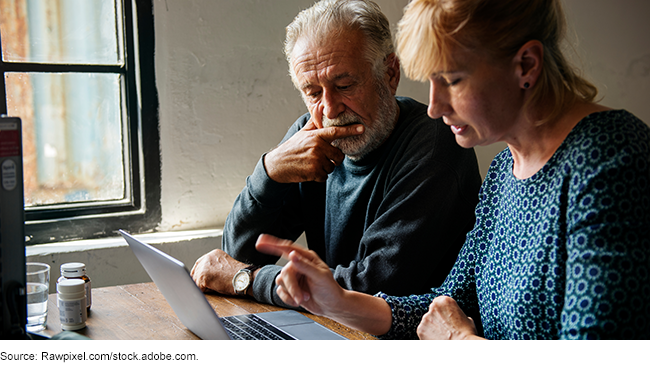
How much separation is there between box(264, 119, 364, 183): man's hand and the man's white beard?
21 mm

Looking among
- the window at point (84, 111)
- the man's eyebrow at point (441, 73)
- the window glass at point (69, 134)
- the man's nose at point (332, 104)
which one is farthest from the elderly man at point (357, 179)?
the window glass at point (69, 134)

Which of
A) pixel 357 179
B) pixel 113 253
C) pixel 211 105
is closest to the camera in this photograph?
pixel 357 179

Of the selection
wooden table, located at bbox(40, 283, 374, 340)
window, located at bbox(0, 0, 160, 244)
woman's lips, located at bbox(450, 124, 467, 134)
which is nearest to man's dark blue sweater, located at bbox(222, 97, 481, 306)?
wooden table, located at bbox(40, 283, 374, 340)

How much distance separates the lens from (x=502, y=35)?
0.96 m

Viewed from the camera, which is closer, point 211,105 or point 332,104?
point 332,104

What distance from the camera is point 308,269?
1.08 m

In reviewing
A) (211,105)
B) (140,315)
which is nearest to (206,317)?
(140,315)

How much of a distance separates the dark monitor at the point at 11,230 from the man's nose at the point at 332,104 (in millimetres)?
929

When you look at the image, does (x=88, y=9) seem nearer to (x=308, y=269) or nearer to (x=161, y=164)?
(x=161, y=164)

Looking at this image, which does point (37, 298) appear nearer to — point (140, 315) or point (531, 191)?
point (140, 315)

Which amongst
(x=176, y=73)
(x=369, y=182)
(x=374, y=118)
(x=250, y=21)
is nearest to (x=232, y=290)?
(x=369, y=182)

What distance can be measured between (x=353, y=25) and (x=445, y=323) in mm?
913

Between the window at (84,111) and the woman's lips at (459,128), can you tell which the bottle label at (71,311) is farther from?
the window at (84,111)
